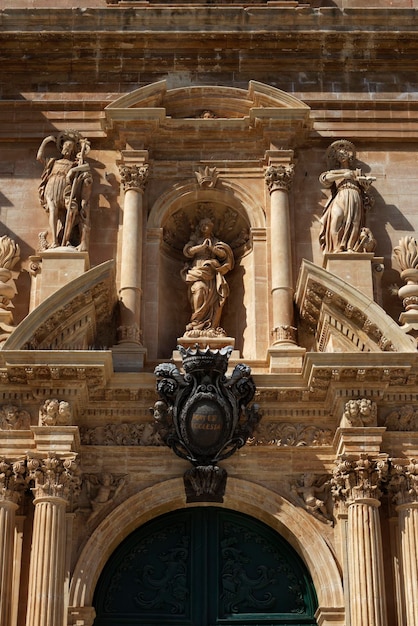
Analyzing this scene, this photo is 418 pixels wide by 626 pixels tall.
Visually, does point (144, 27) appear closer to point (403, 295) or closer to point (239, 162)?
point (239, 162)

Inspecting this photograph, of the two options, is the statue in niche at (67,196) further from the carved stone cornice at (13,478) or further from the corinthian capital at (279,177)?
the carved stone cornice at (13,478)

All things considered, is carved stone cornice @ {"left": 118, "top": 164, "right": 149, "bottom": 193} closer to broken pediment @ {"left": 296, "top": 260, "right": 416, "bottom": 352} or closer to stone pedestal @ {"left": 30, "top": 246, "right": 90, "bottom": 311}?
Result: stone pedestal @ {"left": 30, "top": 246, "right": 90, "bottom": 311}

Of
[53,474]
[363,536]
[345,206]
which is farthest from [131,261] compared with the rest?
[363,536]

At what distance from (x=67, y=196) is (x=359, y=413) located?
173 inches

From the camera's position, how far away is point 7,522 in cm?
1422

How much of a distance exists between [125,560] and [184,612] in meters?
0.89

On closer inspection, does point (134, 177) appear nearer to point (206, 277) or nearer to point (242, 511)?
point (206, 277)

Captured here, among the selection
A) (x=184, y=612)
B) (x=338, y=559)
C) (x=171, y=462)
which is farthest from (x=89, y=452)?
(x=338, y=559)

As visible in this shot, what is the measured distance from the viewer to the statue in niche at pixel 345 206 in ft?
52.2

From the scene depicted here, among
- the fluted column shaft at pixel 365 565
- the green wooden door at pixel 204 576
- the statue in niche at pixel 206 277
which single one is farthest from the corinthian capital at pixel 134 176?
the fluted column shaft at pixel 365 565

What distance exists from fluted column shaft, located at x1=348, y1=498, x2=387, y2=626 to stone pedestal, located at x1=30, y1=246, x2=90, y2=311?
4.14 metres

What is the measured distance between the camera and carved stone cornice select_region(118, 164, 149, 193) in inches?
645

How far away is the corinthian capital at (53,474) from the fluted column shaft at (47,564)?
108mm

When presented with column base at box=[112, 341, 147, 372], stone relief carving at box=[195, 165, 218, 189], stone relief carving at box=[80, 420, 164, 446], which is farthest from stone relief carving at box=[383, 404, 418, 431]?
stone relief carving at box=[195, 165, 218, 189]
